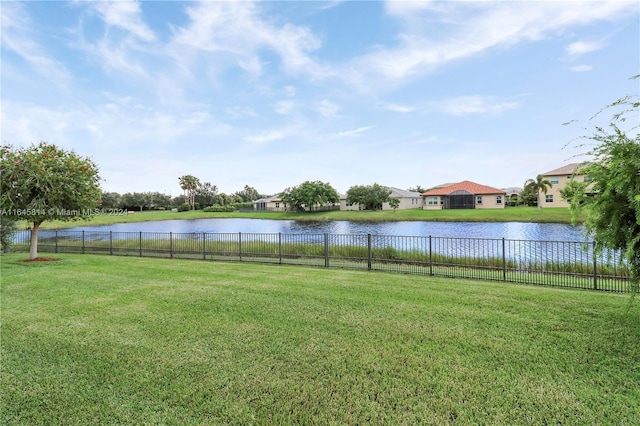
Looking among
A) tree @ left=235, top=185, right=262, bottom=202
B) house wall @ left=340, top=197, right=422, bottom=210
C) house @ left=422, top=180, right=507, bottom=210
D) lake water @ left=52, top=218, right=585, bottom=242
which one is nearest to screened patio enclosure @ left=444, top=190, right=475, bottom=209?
house @ left=422, top=180, right=507, bottom=210

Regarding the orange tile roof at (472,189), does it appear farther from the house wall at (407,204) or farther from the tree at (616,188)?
the tree at (616,188)

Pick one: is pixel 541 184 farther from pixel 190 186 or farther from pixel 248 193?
pixel 248 193

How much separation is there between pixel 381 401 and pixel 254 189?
124538mm

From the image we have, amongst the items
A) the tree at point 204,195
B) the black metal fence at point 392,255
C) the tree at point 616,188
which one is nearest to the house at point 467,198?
the black metal fence at point 392,255

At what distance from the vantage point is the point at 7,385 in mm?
3160

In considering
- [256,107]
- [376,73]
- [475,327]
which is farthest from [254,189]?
[475,327]

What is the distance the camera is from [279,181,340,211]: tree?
216 feet

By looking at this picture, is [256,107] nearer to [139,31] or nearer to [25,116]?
[139,31]

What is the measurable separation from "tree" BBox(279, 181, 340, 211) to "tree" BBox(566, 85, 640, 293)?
62.0 metres

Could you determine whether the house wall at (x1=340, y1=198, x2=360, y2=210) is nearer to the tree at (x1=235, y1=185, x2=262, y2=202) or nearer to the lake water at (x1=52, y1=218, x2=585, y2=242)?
the lake water at (x1=52, y1=218, x2=585, y2=242)

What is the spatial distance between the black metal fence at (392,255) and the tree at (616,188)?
313 centimetres

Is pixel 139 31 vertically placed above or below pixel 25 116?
above

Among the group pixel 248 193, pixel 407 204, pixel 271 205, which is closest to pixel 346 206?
pixel 407 204

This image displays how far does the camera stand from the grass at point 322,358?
104 inches
